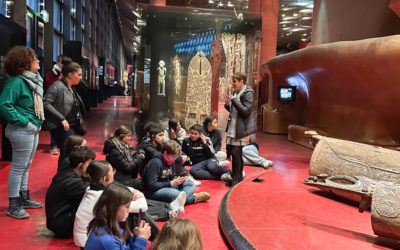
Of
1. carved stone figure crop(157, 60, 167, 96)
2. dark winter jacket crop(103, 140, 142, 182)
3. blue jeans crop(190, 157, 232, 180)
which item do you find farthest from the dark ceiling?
dark winter jacket crop(103, 140, 142, 182)

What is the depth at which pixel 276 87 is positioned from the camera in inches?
523

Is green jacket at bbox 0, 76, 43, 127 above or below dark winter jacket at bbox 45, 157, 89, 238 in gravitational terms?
above

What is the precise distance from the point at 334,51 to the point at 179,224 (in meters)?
6.85

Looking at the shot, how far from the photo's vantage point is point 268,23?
13.3 m

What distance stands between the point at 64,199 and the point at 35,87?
113cm

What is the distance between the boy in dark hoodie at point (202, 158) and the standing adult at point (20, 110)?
103 inches

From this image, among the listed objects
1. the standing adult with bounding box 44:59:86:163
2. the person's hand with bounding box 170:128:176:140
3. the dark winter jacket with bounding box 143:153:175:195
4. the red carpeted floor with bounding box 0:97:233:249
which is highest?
the standing adult with bounding box 44:59:86:163

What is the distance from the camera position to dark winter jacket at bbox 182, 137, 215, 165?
5801 mm

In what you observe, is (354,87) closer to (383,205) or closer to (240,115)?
(240,115)

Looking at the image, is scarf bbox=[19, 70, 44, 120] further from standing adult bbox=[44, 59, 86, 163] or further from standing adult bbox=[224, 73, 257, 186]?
standing adult bbox=[224, 73, 257, 186]

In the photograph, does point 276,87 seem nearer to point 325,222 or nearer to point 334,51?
point 334,51

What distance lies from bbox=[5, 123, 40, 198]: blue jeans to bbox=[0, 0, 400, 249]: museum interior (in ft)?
1.20

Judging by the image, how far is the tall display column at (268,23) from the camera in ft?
43.6

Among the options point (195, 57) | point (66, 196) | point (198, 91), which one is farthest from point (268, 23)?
point (66, 196)
